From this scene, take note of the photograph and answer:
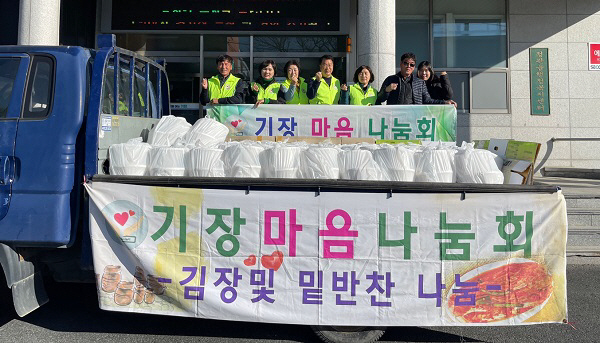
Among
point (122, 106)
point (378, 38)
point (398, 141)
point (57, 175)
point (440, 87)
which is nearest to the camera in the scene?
point (57, 175)

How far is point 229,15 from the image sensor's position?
34.9ft

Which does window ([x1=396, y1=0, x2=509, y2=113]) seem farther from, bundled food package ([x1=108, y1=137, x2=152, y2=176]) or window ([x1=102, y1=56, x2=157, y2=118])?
bundled food package ([x1=108, y1=137, x2=152, y2=176])

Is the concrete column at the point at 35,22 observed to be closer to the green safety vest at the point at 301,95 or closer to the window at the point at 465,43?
the green safety vest at the point at 301,95

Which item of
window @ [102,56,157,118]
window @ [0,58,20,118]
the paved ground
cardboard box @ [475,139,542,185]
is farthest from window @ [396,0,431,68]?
window @ [0,58,20,118]

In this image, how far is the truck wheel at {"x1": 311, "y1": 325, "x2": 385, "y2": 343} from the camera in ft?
11.5

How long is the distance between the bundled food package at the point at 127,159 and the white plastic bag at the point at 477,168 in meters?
2.37

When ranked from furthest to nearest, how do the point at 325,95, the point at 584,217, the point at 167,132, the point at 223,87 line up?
the point at 584,217 → the point at 325,95 → the point at 223,87 → the point at 167,132

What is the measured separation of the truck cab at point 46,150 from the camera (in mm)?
3404

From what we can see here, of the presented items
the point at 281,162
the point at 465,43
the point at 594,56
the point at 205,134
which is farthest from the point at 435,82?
the point at 594,56

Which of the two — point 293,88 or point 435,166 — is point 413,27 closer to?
point 293,88

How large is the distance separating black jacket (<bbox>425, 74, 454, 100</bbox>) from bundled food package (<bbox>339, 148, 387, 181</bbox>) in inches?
125

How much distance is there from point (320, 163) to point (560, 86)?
9136 mm

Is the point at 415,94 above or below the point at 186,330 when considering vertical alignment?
above

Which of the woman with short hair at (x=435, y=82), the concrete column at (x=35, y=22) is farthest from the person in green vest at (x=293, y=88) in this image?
the concrete column at (x=35, y=22)
